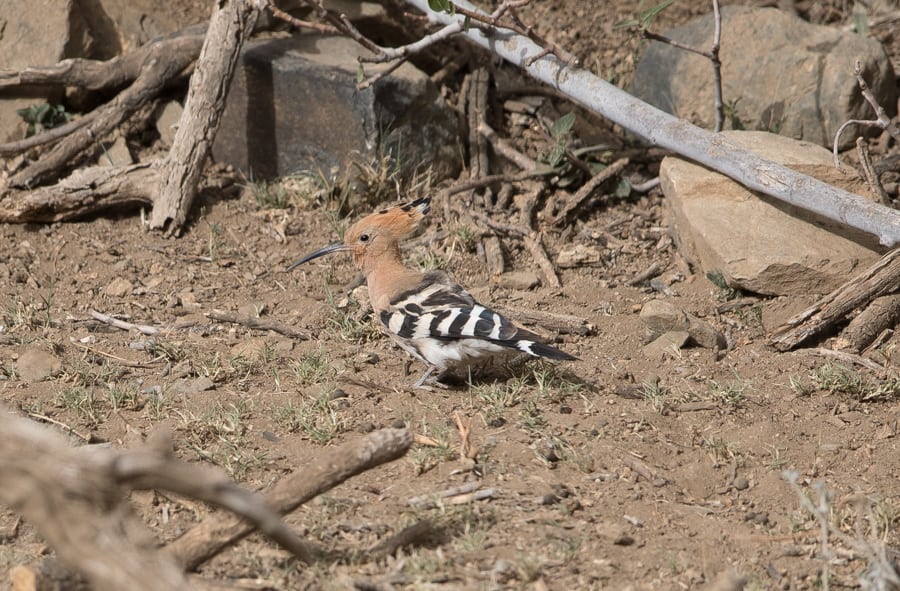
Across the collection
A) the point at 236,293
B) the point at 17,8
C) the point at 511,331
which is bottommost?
the point at 236,293

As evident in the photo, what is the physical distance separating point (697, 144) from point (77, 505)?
12.4ft

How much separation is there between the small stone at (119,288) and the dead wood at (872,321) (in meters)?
3.46

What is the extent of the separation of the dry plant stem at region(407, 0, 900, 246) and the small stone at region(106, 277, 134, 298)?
223 centimetres

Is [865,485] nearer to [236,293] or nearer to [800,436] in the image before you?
[800,436]

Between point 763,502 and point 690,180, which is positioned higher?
point 690,180

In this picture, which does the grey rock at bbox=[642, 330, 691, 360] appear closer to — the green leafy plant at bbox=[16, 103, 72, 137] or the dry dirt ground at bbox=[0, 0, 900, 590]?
the dry dirt ground at bbox=[0, 0, 900, 590]

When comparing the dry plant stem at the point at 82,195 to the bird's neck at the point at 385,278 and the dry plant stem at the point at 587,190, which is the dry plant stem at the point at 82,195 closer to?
the bird's neck at the point at 385,278

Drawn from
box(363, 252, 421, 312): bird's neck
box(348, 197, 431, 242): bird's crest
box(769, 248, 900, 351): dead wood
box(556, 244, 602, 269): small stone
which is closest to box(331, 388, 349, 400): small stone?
box(363, 252, 421, 312): bird's neck

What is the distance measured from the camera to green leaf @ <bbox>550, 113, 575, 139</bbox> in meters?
5.98

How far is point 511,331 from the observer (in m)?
4.05

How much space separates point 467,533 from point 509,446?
0.65 metres

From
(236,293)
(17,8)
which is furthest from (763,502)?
(17,8)

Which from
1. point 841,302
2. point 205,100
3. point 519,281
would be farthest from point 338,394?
point 841,302

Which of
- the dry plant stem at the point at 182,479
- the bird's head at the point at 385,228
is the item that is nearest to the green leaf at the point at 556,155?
the bird's head at the point at 385,228
